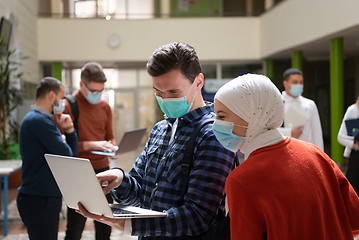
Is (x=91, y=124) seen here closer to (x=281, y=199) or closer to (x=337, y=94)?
(x=281, y=199)

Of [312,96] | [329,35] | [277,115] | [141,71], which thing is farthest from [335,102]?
[277,115]

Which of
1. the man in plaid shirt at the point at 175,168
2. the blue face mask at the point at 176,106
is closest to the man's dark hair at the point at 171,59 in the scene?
the man in plaid shirt at the point at 175,168

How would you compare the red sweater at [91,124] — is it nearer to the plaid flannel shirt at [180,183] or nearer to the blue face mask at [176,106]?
the plaid flannel shirt at [180,183]

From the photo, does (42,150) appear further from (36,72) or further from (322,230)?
(36,72)

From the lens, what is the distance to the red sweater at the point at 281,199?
1045mm

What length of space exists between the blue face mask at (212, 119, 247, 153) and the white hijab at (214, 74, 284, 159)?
6 centimetres

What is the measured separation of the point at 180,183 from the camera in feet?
4.42

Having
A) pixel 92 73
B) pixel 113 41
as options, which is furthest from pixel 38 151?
pixel 113 41

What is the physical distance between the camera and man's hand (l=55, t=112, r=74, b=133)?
2.77 m

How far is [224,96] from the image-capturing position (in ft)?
3.90

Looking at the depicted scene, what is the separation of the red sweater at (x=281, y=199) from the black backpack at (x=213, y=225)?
18cm

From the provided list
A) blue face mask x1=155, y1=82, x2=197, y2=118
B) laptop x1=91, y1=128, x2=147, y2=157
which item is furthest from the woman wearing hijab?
laptop x1=91, y1=128, x2=147, y2=157

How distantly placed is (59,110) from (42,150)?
0.43 m

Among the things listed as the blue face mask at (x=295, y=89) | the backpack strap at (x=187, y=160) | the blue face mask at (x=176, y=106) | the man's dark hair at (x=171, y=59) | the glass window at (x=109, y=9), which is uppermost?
the glass window at (x=109, y=9)
